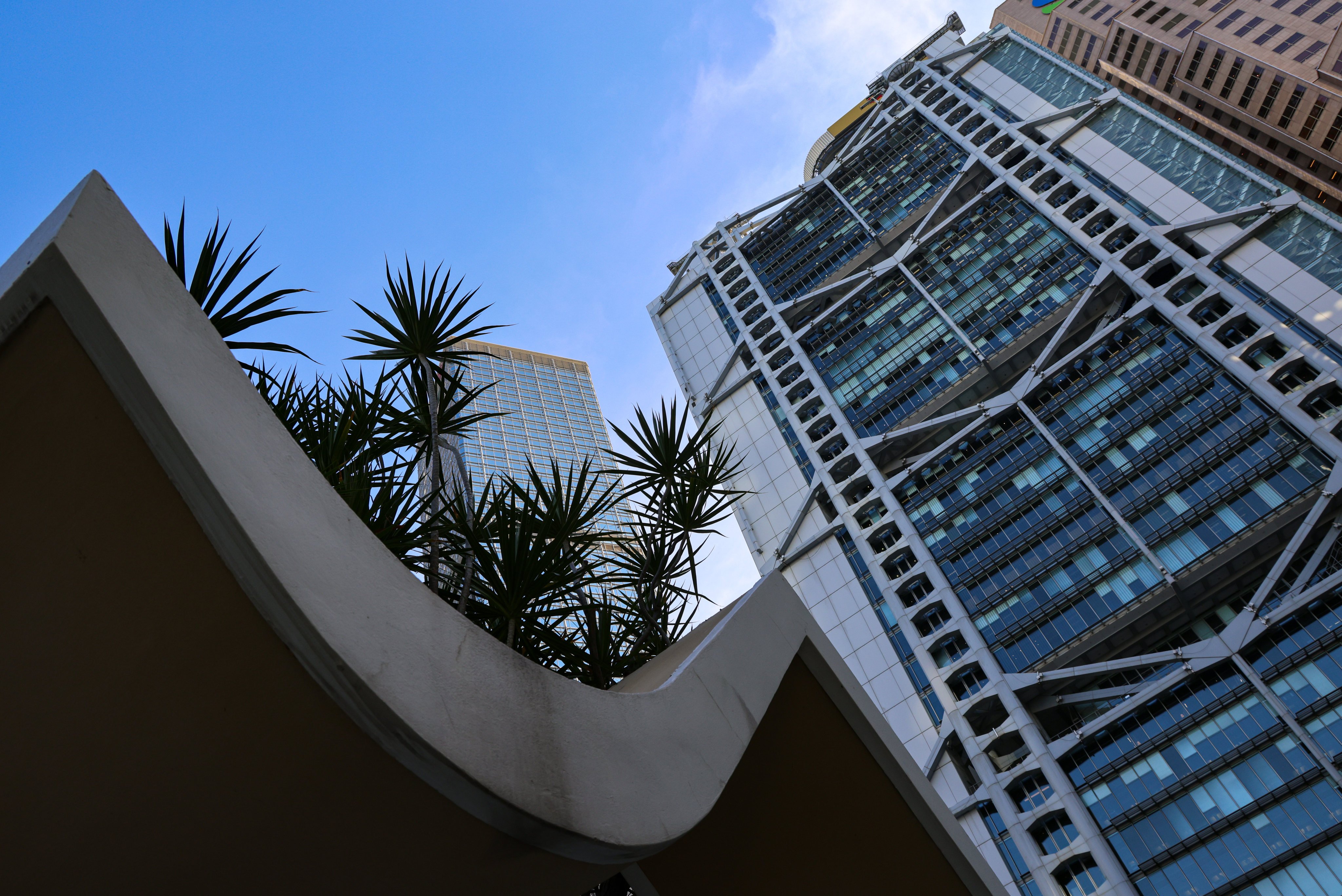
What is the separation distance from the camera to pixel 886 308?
4903cm

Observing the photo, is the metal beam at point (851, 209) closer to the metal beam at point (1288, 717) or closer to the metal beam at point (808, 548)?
the metal beam at point (808, 548)

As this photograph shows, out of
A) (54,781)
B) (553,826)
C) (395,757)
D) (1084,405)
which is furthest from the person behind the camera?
A: (1084,405)

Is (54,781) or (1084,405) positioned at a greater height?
(1084,405)

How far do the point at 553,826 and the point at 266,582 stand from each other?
3.40 ft

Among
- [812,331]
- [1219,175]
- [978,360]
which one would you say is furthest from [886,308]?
[1219,175]

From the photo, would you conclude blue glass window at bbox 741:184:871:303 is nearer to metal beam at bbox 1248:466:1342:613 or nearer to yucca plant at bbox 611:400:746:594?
metal beam at bbox 1248:466:1342:613

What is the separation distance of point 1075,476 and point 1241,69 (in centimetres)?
4915

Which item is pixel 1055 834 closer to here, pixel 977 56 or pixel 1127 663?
pixel 1127 663

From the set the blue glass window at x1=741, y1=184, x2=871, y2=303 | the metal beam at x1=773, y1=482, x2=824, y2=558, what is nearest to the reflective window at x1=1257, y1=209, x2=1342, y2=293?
the blue glass window at x1=741, y1=184, x2=871, y2=303

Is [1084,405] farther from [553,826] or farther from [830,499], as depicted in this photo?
[553,826]

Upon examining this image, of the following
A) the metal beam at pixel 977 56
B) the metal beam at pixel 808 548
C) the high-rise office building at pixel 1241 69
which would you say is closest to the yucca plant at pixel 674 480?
the metal beam at pixel 808 548

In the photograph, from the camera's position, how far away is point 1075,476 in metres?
35.9

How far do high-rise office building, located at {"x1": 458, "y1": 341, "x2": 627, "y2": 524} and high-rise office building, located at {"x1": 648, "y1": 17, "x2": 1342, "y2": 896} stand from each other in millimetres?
20384

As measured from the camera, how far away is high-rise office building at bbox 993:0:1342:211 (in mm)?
59031
